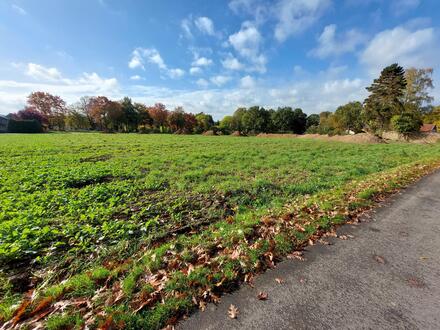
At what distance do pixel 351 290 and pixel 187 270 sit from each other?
2.21 meters

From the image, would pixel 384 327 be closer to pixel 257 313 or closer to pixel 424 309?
pixel 424 309

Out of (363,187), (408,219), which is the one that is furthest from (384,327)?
(363,187)

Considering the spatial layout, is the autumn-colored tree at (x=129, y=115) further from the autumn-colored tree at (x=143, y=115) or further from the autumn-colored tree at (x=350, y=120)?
the autumn-colored tree at (x=350, y=120)

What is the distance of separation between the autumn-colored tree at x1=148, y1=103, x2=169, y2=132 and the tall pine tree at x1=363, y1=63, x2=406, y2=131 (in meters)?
59.6

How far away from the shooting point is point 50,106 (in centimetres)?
7250

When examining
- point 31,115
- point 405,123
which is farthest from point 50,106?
point 405,123

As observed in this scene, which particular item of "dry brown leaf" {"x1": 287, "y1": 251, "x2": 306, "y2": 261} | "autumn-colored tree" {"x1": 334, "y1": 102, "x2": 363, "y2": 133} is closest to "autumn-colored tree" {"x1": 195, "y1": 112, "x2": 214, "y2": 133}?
"autumn-colored tree" {"x1": 334, "y1": 102, "x2": 363, "y2": 133}

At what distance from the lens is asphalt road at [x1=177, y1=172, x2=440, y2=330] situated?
7.29 feet

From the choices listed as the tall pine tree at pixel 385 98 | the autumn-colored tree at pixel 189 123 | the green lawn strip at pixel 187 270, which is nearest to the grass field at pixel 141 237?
the green lawn strip at pixel 187 270

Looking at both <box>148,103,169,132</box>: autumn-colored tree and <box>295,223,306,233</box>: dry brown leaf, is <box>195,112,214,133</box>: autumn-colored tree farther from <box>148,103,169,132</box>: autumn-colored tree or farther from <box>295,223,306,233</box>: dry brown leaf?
<box>295,223,306,233</box>: dry brown leaf

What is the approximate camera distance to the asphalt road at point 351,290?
222 cm

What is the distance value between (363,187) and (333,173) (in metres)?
2.59

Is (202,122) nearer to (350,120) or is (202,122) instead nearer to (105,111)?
(105,111)

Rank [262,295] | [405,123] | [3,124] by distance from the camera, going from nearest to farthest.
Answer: [262,295] < [405,123] < [3,124]
